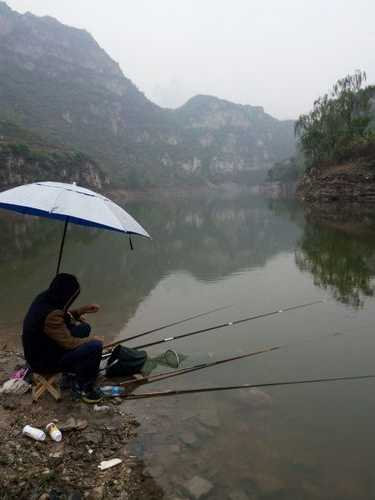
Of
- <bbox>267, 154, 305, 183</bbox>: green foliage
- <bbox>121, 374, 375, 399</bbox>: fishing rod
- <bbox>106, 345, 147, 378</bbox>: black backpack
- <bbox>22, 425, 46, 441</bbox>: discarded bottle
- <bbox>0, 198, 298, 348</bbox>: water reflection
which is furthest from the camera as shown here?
<bbox>267, 154, 305, 183</bbox>: green foliage

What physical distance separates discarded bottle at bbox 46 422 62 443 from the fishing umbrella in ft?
8.19

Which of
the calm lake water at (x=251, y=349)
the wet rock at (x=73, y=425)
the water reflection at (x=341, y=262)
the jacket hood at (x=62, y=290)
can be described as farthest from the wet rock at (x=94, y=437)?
the water reflection at (x=341, y=262)

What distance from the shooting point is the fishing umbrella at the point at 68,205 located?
15.3 ft

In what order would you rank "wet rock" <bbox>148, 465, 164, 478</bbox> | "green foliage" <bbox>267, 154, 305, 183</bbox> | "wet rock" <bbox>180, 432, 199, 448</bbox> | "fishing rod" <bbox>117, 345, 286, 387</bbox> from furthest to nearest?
"green foliage" <bbox>267, 154, 305, 183</bbox>, "fishing rod" <bbox>117, 345, 286, 387</bbox>, "wet rock" <bbox>180, 432, 199, 448</bbox>, "wet rock" <bbox>148, 465, 164, 478</bbox>

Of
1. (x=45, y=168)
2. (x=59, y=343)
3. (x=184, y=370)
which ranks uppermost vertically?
(x=45, y=168)

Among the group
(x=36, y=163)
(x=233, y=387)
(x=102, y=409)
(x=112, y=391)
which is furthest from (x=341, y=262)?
(x=36, y=163)

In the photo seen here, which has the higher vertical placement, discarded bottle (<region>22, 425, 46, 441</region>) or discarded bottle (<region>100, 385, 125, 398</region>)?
discarded bottle (<region>22, 425, 46, 441</region>)

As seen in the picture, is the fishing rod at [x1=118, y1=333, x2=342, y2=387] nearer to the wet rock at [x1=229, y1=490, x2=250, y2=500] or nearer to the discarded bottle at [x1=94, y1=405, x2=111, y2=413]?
the discarded bottle at [x1=94, y1=405, x2=111, y2=413]

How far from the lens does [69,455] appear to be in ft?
13.1

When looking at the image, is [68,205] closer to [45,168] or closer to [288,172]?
[45,168]

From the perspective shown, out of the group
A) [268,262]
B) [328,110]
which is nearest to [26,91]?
[328,110]

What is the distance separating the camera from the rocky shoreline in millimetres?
3482

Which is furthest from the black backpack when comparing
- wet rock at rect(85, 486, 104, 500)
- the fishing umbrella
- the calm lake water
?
wet rock at rect(85, 486, 104, 500)

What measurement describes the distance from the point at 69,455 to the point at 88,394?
115cm
